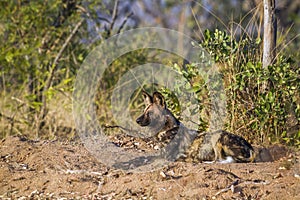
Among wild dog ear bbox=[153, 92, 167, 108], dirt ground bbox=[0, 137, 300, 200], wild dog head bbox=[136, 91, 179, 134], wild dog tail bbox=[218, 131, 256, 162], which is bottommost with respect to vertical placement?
dirt ground bbox=[0, 137, 300, 200]

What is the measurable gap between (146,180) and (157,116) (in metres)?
A: 1.50

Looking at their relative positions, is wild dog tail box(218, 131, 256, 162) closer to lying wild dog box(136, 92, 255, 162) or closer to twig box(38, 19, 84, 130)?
lying wild dog box(136, 92, 255, 162)

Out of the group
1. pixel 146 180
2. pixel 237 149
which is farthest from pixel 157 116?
pixel 146 180

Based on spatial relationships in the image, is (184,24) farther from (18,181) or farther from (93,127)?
(18,181)

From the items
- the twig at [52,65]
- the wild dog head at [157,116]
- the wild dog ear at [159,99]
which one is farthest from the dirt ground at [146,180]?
the twig at [52,65]

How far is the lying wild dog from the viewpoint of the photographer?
183 inches

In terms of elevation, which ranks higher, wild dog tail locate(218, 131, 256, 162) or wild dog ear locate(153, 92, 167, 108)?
wild dog ear locate(153, 92, 167, 108)

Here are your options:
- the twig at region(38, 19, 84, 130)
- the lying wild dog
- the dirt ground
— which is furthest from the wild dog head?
the twig at region(38, 19, 84, 130)

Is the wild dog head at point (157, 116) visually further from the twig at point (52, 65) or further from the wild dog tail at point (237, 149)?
the twig at point (52, 65)

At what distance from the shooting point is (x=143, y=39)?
1030cm

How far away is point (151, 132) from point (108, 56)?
440 centimetres

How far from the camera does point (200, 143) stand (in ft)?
15.7

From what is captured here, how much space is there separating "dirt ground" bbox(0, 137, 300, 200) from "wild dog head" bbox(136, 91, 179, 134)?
89 cm

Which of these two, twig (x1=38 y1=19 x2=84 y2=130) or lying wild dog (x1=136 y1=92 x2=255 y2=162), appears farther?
twig (x1=38 y1=19 x2=84 y2=130)
